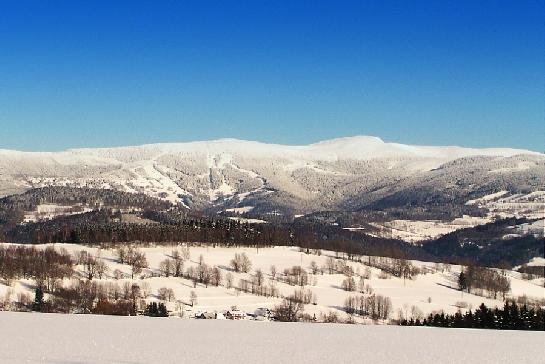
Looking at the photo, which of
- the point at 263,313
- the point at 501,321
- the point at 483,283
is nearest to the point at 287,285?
the point at 263,313

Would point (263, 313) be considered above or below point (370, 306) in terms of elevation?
below

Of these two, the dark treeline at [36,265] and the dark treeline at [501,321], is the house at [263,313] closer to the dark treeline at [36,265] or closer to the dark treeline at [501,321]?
the dark treeline at [501,321]

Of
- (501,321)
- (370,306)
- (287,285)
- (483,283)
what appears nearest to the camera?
(501,321)

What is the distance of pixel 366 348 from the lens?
16953 millimetres

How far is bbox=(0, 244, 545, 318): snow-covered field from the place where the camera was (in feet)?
314

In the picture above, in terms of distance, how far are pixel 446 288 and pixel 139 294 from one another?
238 feet

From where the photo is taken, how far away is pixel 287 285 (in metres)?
116

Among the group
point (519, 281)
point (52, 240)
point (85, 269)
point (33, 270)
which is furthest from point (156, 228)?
point (519, 281)

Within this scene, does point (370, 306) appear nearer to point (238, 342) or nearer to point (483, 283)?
point (483, 283)

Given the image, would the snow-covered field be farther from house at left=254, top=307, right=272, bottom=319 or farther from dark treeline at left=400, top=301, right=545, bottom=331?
dark treeline at left=400, top=301, right=545, bottom=331

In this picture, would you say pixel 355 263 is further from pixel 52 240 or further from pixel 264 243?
pixel 52 240

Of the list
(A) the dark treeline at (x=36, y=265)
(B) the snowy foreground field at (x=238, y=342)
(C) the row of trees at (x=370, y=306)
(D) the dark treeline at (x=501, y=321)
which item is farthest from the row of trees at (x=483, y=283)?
(B) the snowy foreground field at (x=238, y=342)

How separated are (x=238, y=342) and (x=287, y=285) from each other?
10021cm

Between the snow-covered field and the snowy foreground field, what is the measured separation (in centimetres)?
6307
